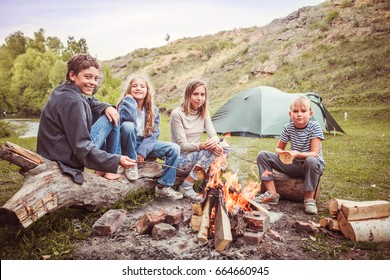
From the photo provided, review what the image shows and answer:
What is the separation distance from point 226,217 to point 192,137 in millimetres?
1381

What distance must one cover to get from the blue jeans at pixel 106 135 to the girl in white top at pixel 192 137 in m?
0.72

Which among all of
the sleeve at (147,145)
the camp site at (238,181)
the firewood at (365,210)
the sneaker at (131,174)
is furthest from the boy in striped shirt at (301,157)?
the sneaker at (131,174)

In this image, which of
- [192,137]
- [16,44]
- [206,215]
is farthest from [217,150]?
[16,44]

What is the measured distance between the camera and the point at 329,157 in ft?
14.6

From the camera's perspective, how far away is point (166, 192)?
10.5 feet

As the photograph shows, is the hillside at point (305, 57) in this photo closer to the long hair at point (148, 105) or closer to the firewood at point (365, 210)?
the long hair at point (148, 105)

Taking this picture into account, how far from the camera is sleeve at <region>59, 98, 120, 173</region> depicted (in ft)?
7.68

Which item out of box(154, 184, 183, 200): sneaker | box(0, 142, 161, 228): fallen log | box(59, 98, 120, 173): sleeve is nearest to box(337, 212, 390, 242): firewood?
box(154, 184, 183, 200): sneaker

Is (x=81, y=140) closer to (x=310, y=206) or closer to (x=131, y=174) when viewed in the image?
(x=131, y=174)

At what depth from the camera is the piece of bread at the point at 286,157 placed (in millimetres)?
2858

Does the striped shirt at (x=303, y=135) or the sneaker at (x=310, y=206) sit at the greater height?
the striped shirt at (x=303, y=135)

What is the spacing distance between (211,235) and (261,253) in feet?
1.26
